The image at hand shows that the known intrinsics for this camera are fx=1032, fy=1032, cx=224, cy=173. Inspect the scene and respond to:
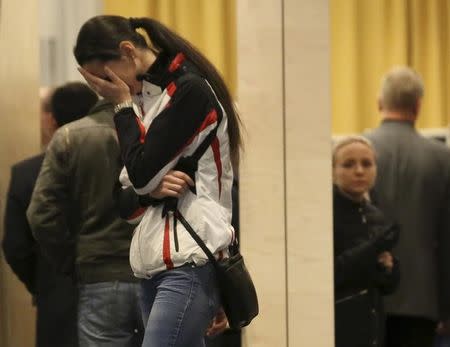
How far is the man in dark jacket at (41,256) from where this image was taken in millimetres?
3561

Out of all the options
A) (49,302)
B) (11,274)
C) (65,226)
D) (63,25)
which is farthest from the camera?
(63,25)

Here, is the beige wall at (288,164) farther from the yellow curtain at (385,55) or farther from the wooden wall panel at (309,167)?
the yellow curtain at (385,55)

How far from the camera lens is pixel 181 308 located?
237 centimetres

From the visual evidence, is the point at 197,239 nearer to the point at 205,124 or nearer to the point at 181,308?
the point at 181,308

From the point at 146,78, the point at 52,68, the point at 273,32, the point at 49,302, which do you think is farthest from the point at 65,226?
the point at 52,68

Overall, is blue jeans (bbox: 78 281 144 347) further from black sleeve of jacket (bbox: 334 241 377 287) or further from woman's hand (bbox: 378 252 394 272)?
woman's hand (bbox: 378 252 394 272)

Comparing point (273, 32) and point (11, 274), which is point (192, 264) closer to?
point (273, 32)

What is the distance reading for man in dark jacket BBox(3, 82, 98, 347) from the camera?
3.56m

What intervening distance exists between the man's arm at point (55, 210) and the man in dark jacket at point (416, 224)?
1277 millimetres

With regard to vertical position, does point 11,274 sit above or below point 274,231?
below

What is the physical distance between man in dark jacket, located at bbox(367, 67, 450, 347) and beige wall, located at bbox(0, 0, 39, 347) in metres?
1.42

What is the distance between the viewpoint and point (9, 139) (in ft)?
13.9

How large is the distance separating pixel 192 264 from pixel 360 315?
1413 millimetres

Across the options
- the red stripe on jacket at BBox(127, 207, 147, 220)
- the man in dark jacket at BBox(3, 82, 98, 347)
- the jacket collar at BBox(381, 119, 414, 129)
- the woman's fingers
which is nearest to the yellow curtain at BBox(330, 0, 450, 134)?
the jacket collar at BBox(381, 119, 414, 129)
